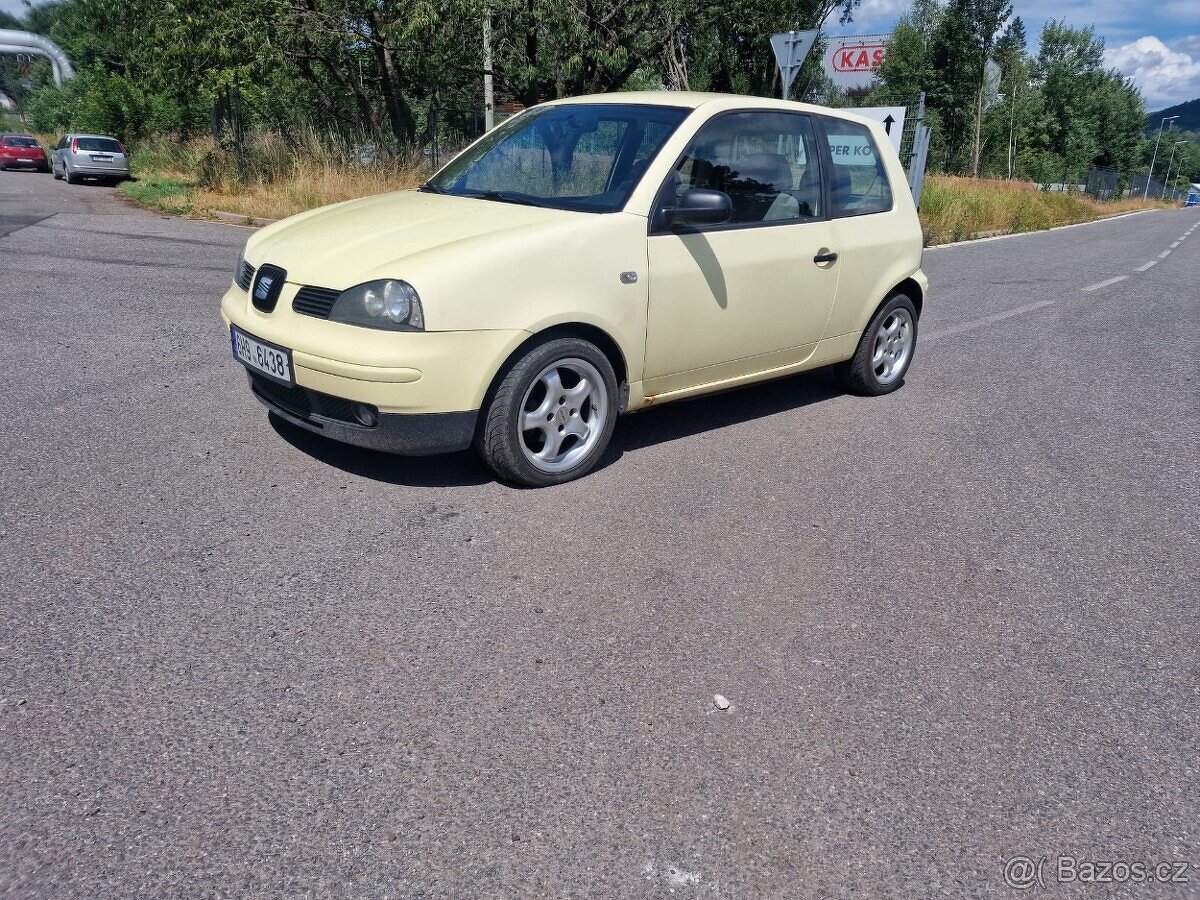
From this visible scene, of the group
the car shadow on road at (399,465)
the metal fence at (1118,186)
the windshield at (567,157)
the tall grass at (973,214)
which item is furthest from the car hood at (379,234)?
the metal fence at (1118,186)

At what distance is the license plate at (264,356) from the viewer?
395 centimetres

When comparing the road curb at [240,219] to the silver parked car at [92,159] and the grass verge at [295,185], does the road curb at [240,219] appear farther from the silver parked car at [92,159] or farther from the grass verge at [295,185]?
the silver parked car at [92,159]

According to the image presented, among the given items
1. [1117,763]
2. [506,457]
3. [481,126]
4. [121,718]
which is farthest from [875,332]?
[481,126]

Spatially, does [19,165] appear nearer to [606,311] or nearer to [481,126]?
Answer: [481,126]

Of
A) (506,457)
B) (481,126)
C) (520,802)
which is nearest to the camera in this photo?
(520,802)

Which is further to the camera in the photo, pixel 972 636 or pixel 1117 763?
pixel 972 636

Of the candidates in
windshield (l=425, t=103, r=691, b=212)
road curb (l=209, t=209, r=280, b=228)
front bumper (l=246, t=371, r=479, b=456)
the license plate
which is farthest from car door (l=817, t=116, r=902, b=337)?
road curb (l=209, t=209, r=280, b=228)

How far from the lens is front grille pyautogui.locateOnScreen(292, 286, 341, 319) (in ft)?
12.6

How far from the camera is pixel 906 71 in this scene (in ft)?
202

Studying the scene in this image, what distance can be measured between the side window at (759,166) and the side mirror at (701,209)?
116 millimetres

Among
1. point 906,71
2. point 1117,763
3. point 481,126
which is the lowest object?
point 1117,763

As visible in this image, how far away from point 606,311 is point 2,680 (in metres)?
2.62

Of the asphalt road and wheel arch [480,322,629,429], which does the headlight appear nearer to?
wheel arch [480,322,629,429]

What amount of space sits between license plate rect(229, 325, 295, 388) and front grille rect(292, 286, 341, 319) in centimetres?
19
